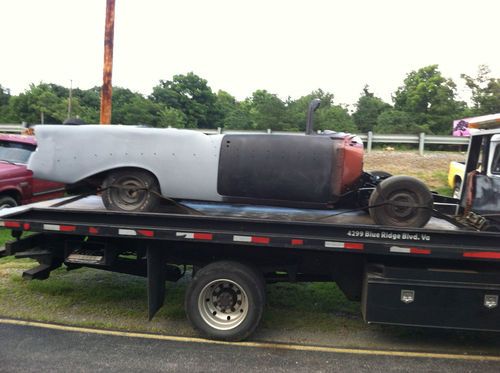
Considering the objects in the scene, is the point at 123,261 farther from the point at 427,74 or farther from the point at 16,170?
the point at 427,74

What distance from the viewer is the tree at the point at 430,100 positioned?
3428 centimetres

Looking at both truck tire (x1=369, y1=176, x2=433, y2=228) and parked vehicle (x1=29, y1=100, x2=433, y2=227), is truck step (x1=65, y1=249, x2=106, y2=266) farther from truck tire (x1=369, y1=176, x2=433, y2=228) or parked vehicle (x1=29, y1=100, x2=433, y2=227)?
truck tire (x1=369, y1=176, x2=433, y2=228)

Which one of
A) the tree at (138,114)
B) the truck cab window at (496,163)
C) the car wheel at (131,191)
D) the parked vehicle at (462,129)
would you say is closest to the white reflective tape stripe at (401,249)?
the truck cab window at (496,163)

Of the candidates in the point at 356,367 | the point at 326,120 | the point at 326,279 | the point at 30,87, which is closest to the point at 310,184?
the point at 326,279

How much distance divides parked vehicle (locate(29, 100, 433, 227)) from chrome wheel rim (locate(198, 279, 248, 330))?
0.90m

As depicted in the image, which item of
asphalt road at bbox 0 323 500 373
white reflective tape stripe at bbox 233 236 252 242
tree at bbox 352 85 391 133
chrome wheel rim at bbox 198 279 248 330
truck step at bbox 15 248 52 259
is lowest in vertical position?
asphalt road at bbox 0 323 500 373

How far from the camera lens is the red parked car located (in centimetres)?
799

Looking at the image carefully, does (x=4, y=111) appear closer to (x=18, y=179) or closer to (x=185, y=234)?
(x=18, y=179)

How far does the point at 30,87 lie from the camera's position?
4844 centimetres

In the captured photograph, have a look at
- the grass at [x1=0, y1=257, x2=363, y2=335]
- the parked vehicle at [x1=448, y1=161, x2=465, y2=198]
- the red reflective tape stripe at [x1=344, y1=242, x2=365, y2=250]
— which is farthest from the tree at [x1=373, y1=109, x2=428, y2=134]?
the red reflective tape stripe at [x1=344, y1=242, x2=365, y2=250]

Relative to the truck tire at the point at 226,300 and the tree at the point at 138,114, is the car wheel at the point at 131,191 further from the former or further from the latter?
the tree at the point at 138,114

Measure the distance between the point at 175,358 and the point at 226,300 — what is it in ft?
2.43

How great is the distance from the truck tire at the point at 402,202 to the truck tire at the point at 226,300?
1.37m

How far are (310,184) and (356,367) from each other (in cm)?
174
